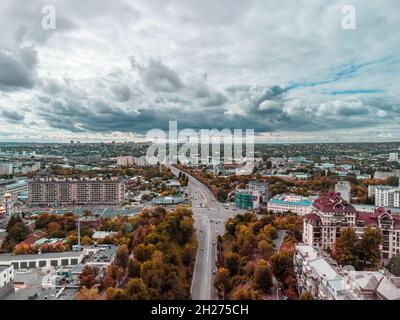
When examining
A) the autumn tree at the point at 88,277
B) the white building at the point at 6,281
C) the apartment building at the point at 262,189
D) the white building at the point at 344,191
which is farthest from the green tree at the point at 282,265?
the apartment building at the point at 262,189

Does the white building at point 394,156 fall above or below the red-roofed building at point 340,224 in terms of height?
above

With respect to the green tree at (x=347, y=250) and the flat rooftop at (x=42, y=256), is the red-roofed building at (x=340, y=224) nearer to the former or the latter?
the green tree at (x=347, y=250)

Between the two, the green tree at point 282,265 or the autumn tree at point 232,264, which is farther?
the autumn tree at point 232,264

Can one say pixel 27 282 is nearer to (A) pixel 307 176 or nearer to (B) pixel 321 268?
(B) pixel 321 268

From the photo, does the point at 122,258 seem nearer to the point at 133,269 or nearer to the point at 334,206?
the point at 133,269

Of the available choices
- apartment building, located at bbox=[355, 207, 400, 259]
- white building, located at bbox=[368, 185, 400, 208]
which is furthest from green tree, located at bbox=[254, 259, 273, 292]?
white building, located at bbox=[368, 185, 400, 208]

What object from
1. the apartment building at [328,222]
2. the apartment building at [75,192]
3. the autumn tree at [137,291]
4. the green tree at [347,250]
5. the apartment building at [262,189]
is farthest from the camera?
the apartment building at [75,192]

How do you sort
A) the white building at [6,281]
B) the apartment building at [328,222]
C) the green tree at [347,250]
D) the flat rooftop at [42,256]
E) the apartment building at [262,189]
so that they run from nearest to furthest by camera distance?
the white building at [6,281], the green tree at [347,250], the flat rooftop at [42,256], the apartment building at [328,222], the apartment building at [262,189]

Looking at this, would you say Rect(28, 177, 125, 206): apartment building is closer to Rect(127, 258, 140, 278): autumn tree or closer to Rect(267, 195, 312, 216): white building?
Rect(267, 195, 312, 216): white building
